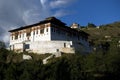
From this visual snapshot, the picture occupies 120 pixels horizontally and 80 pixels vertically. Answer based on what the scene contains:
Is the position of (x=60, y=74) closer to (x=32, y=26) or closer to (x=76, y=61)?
(x=76, y=61)

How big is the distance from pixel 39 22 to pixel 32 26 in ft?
11.0

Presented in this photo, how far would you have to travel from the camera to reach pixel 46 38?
9794cm

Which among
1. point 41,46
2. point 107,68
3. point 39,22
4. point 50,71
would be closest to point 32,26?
point 39,22

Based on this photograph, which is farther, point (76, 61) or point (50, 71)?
point (76, 61)

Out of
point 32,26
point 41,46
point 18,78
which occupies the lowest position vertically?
point 18,78

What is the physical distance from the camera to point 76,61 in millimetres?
82375

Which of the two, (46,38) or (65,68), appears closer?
(65,68)

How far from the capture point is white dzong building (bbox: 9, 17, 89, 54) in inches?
3659

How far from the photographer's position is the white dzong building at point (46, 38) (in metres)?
92.9

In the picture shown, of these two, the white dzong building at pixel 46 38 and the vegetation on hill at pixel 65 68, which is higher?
the white dzong building at pixel 46 38

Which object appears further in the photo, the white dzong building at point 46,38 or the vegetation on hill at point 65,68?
the white dzong building at point 46,38

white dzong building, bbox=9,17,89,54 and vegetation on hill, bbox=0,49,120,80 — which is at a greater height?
white dzong building, bbox=9,17,89,54

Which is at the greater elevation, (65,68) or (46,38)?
(46,38)

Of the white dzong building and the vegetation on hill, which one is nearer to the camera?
the vegetation on hill
